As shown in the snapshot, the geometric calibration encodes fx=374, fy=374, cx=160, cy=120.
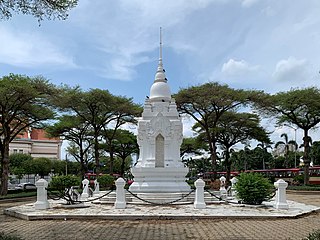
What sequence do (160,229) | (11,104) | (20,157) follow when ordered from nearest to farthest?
(160,229) < (11,104) < (20,157)

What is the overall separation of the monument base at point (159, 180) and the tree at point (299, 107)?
46.0 feet

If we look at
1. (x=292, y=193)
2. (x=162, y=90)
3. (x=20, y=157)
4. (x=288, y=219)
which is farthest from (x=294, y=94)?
(x=20, y=157)

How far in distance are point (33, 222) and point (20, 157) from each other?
167 ft

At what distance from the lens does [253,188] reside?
635 inches

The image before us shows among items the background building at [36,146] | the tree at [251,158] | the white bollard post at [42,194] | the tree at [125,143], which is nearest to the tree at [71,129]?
the tree at [125,143]

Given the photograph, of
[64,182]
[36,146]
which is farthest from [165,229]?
[36,146]

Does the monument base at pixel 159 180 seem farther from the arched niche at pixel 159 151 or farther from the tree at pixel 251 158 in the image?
the tree at pixel 251 158

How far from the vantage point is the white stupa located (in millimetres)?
19062

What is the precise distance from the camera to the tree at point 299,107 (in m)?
29.2

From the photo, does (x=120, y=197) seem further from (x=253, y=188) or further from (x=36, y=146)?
(x=36, y=146)

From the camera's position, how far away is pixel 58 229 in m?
10.9

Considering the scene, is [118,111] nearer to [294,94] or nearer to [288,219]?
[294,94]

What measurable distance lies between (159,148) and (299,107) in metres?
15.2

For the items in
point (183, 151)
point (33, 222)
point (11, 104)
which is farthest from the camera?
point (183, 151)
